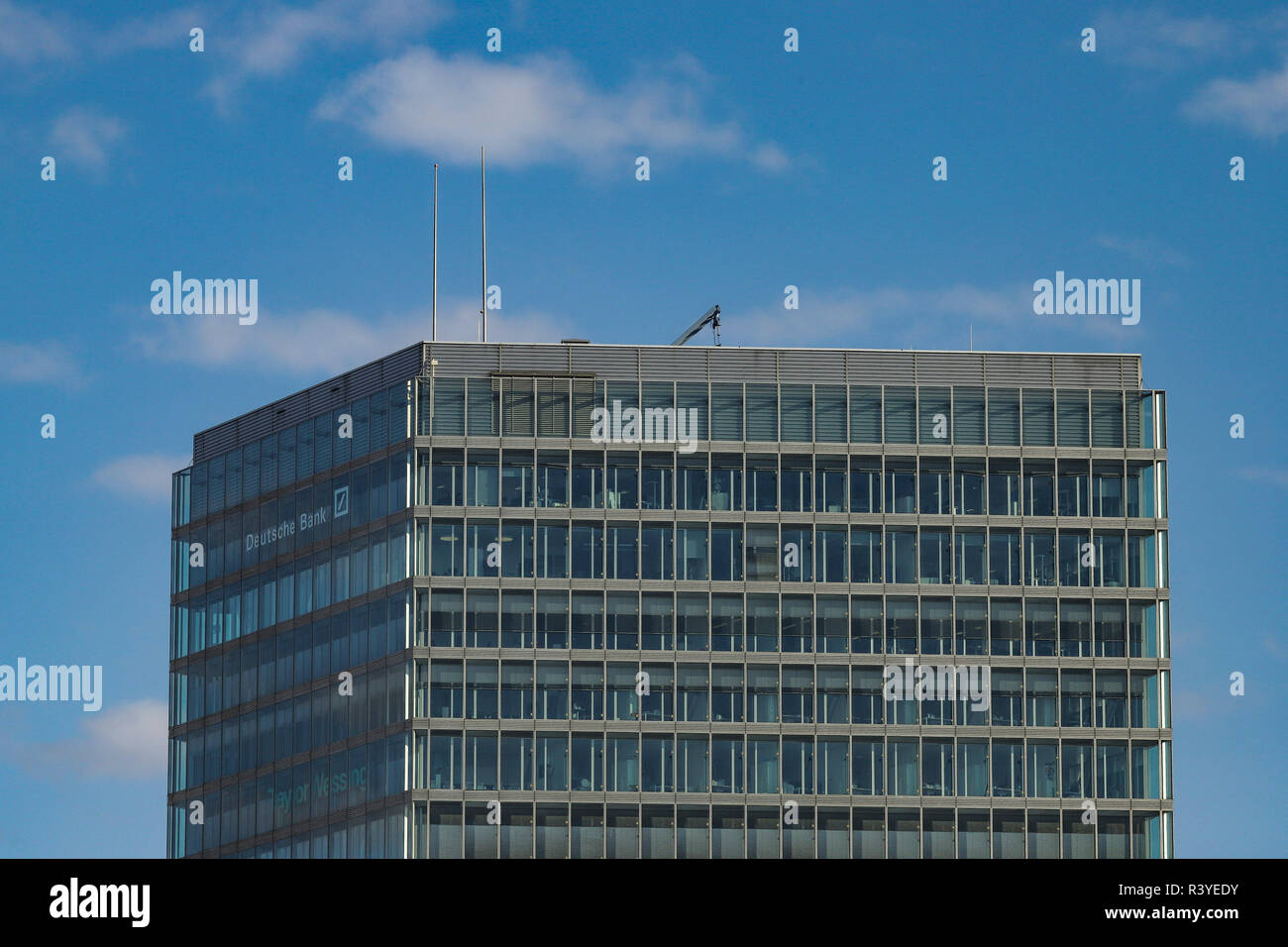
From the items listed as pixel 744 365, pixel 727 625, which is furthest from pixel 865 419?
pixel 727 625

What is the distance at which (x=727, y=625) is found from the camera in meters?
132

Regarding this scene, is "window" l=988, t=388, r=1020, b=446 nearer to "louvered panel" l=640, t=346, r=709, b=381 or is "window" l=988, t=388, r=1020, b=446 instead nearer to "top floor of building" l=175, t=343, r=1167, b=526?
"top floor of building" l=175, t=343, r=1167, b=526

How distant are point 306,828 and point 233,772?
9677 millimetres

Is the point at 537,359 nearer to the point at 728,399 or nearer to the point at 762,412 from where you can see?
the point at 728,399

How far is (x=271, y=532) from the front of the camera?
141 meters

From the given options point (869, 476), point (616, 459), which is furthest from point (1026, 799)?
point (616, 459)

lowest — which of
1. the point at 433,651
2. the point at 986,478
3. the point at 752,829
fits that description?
the point at 752,829
